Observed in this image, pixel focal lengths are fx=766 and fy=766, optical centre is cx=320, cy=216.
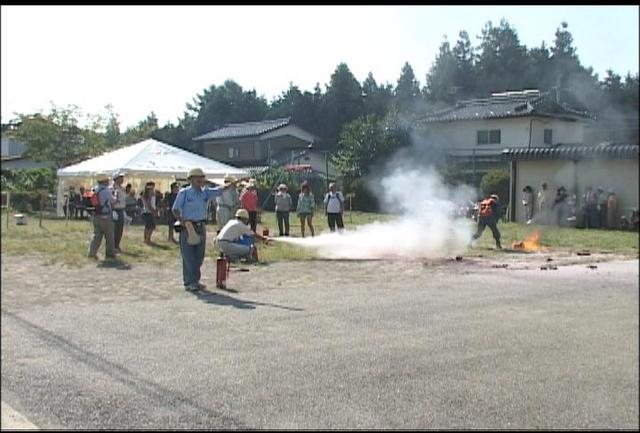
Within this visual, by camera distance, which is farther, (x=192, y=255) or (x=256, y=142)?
(x=192, y=255)

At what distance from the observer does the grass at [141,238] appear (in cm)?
218

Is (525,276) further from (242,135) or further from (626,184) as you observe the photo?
(626,184)

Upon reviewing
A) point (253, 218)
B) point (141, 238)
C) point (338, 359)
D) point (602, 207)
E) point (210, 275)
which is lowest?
point (338, 359)

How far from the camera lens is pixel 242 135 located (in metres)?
3.31

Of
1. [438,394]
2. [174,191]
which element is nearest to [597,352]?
[438,394]

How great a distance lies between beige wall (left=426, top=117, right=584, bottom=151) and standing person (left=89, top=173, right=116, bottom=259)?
1.50 metres

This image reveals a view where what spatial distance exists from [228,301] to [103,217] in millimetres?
2630

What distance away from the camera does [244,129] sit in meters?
3.27

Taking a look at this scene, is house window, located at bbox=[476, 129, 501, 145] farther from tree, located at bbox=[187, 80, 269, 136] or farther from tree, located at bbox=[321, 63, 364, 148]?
tree, located at bbox=[187, 80, 269, 136]

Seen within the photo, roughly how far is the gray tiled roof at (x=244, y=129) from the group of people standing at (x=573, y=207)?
1110 millimetres

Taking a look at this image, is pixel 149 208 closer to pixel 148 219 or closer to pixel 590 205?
pixel 148 219

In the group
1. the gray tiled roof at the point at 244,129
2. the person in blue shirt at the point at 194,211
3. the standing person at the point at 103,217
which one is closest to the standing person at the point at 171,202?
the person in blue shirt at the point at 194,211

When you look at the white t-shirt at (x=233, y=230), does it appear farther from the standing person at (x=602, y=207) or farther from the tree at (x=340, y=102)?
the standing person at (x=602, y=207)

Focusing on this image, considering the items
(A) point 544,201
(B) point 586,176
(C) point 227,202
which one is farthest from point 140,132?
(B) point 586,176
